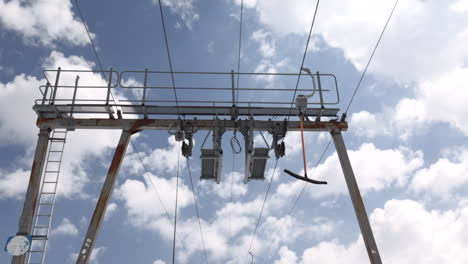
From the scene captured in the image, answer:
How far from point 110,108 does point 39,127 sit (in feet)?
6.58

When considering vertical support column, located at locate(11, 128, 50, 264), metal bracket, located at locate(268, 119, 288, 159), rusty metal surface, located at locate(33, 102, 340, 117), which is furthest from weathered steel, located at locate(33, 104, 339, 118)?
vertical support column, located at locate(11, 128, 50, 264)

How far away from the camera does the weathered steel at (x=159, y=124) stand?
410 inches

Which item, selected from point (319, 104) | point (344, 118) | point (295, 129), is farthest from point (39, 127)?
point (344, 118)

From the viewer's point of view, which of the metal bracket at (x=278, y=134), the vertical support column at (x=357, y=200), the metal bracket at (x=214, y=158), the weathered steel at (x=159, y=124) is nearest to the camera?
the vertical support column at (x=357, y=200)

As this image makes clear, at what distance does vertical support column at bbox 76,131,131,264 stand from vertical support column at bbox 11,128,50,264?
4.98ft

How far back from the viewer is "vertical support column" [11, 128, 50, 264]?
9.36 m

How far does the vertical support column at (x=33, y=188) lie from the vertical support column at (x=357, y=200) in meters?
7.84

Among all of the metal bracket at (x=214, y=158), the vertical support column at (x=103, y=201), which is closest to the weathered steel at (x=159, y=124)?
the metal bracket at (x=214, y=158)

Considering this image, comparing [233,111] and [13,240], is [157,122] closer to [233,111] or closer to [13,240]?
[233,111]

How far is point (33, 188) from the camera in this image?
32.0 ft

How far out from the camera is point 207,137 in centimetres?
1011

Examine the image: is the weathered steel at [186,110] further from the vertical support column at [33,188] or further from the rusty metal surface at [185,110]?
the vertical support column at [33,188]

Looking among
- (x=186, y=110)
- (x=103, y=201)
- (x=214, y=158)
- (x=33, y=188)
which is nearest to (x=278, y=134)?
(x=214, y=158)

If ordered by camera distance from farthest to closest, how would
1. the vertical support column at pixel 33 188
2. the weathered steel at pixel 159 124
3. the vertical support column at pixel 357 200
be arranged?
the weathered steel at pixel 159 124, the vertical support column at pixel 33 188, the vertical support column at pixel 357 200
